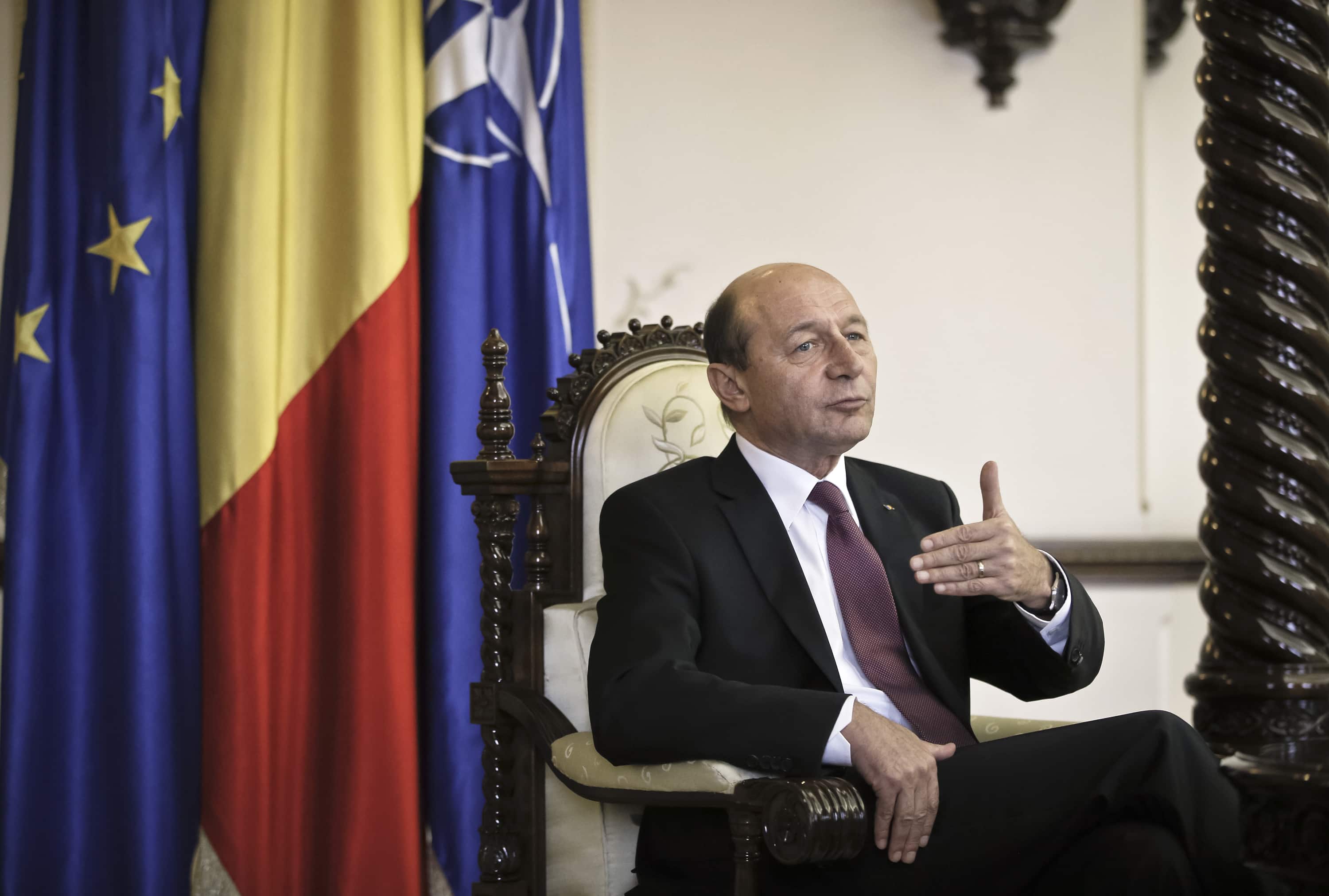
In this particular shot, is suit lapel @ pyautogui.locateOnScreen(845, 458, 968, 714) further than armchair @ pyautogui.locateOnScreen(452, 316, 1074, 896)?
No

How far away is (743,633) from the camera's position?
1.84m

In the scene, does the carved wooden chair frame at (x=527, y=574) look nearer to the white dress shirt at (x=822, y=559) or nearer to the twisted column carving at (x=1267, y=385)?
the white dress shirt at (x=822, y=559)

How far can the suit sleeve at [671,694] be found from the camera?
5.17 ft

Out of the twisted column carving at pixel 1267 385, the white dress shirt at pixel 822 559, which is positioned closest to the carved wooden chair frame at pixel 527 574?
the white dress shirt at pixel 822 559

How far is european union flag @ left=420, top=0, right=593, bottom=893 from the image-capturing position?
8.58 ft

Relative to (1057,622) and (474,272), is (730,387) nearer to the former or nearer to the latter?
(1057,622)

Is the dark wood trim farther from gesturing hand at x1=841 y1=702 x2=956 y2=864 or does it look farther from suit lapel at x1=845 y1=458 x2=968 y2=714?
gesturing hand at x1=841 y1=702 x2=956 y2=864

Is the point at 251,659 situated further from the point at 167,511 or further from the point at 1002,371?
the point at 1002,371

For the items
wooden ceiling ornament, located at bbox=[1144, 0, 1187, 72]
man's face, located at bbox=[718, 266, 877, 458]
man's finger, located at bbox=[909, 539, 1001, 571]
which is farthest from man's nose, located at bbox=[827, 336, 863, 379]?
wooden ceiling ornament, located at bbox=[1144, 0, 1187, 72]

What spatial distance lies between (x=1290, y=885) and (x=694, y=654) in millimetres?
912

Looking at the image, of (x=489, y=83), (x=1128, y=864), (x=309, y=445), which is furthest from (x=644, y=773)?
(x=489, y=83)

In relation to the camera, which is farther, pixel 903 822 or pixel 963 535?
pixel 963 535

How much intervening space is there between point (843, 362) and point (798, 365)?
0.24ft

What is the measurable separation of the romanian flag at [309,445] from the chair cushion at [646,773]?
86 centimetres
